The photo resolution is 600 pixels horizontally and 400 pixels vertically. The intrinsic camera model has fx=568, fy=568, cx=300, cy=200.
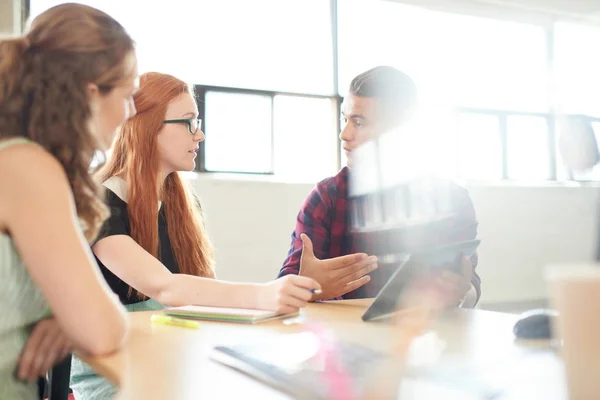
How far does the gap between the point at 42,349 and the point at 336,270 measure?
71 centimetres

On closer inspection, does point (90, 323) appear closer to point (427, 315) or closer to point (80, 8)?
point (80, 8)

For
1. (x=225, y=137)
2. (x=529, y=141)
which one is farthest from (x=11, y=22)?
(x=529, y=141)

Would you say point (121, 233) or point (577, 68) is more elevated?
point (577, 68)

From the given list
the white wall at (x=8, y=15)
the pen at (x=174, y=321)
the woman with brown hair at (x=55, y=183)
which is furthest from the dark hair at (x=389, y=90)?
the white wall at (x=8, y=15)

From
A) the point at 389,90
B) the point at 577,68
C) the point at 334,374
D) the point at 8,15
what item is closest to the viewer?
the point at 334,374

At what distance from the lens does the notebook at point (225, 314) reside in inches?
43.4

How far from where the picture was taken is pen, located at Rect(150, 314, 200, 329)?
1055 millimetres

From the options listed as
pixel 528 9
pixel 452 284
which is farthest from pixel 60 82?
pixel 528 9

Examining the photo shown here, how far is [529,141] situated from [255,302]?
476cm

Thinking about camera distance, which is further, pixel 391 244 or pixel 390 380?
pixel 391 244

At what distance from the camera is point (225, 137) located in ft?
13.0

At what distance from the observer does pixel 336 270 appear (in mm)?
1423

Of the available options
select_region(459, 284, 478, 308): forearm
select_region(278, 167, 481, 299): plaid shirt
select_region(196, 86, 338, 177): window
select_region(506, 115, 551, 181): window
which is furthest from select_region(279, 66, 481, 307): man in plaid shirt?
select_region(506, 115, 551, 181): window

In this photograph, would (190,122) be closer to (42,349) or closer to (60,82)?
(60,82)
